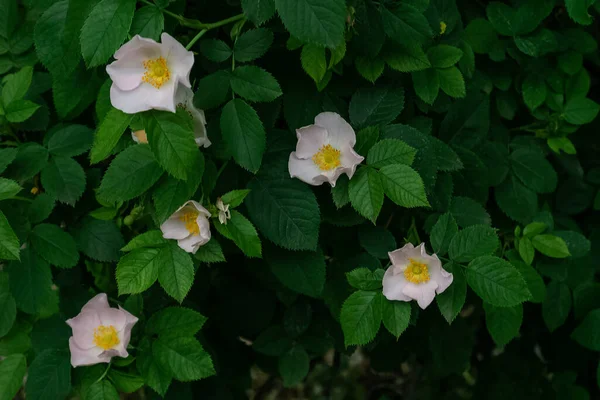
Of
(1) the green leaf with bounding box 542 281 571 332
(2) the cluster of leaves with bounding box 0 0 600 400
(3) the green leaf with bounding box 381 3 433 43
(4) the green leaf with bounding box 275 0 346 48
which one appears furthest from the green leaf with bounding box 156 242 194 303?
(1) the green leaf with bounding box 542 281 571 332

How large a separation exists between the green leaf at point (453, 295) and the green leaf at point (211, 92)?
51cm

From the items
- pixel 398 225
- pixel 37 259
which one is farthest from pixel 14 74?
pixel 398 225

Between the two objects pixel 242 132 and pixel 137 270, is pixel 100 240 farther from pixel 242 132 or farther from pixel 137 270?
pixel 242 132

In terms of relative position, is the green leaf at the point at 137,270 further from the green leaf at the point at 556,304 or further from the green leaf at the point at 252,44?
the green leaf at the point at 556,304

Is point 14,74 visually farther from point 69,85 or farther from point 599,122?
point 599,122

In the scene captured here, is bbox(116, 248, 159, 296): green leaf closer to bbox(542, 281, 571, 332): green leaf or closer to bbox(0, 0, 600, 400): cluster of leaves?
bbox(0, 0, 600, 400): cluster of leaves

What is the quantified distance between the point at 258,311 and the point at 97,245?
1.65 ft

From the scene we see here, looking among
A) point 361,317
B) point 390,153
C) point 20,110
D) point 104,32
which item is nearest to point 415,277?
point 361,317

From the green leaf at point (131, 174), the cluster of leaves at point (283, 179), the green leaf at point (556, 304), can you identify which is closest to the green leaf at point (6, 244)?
the cluster of leaves at point (283, 179)

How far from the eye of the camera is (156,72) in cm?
106

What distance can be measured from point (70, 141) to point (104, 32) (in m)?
0.35

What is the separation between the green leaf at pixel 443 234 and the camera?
1.28 metres

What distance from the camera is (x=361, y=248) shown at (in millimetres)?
1484

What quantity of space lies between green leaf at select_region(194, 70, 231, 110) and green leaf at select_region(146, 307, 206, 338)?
402 mm
